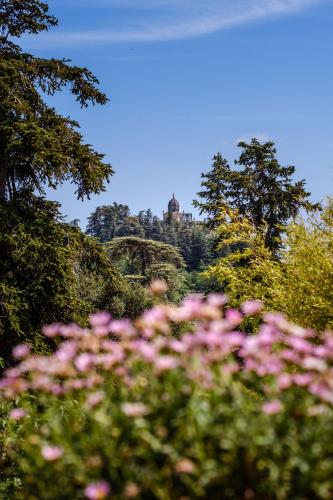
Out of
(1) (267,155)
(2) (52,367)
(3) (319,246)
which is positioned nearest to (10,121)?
(3) (319,246)

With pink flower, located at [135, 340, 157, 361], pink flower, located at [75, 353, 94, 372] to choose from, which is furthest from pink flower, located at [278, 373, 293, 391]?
pink flower, located at [75, 353, 94, 372]

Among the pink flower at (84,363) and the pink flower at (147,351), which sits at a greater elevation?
the pink flower at (147,351)

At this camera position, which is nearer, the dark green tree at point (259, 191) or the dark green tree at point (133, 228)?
the dark green tree at point (259, 191)

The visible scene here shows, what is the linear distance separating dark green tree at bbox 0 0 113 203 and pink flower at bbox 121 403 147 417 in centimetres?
739

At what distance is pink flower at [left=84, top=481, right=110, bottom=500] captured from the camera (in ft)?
7.59

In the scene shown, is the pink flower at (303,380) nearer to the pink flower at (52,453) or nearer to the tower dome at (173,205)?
the pink flower at (52,453)

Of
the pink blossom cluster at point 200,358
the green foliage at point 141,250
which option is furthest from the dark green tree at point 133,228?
the pink blossom cluster at point 200,358

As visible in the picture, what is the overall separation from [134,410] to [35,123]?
8.18m

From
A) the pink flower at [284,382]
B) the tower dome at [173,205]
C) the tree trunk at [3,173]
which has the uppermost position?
the tower dome at [173,205]

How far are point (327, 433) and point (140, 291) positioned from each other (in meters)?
29.1

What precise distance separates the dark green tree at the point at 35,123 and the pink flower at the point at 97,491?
24.9ft

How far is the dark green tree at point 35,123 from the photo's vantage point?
30.7 feet

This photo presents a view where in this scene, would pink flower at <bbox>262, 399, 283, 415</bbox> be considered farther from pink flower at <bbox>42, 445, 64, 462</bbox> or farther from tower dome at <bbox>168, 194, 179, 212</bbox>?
tower dome at <bbox>168, 194, 179, 212</bbox>

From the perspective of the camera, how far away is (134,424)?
2.50 metres
